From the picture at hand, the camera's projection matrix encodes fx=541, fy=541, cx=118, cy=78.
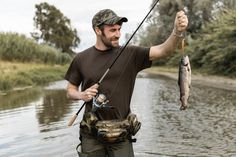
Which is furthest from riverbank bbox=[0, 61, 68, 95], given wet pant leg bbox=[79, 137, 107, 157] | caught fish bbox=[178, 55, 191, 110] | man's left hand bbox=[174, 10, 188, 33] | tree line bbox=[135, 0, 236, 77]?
man's left hand bbox=[174, 10, 188, 33]

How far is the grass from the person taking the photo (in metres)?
34.5

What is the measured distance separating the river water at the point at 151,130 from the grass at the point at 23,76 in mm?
11527

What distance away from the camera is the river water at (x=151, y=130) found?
38.5 ft

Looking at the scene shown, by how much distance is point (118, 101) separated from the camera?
5.70 meters

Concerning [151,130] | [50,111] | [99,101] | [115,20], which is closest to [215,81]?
[50,111]

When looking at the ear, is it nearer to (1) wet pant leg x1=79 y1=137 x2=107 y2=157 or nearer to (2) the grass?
(1) wet pant leg x1=79 y1=137 x2=107 y2=157

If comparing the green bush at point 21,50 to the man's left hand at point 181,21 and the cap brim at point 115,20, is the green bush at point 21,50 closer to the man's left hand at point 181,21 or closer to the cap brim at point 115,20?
the cap brim at point 115,20

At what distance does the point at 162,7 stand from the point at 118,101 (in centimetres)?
6752

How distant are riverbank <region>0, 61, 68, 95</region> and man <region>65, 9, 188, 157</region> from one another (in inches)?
1055

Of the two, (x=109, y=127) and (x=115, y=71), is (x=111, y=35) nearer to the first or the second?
(x=115, y=71)

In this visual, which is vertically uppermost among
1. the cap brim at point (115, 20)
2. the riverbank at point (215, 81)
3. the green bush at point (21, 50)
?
the cap brim at point (115, 20)

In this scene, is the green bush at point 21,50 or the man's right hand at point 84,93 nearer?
the man's right hand at point 84,93

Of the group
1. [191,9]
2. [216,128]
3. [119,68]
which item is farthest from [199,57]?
[119,68]

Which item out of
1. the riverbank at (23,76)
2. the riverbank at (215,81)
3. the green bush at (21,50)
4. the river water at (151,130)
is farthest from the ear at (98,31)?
the green bush at (21,50)
